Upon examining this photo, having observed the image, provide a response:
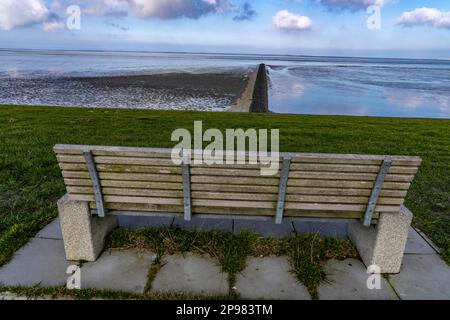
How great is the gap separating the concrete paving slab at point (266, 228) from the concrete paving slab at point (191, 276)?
659 mm

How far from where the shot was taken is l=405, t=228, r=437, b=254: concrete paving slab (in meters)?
3.72

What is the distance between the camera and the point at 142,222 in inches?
162

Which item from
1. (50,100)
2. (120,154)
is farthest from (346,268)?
(50,100)

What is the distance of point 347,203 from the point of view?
3.06m

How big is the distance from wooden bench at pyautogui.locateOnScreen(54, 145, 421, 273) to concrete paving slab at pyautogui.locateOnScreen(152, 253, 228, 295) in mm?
543

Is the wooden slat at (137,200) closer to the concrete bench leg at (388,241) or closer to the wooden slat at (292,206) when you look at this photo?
the wooden slat at (292,206)

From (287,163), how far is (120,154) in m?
1.34

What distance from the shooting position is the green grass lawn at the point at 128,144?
4426mm

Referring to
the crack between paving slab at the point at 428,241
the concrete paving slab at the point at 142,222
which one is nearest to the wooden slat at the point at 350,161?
the crack between paving slab at the point at 428,241

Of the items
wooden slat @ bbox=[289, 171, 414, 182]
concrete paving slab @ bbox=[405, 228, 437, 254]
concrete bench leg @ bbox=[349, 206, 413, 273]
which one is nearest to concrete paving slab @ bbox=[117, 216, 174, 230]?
wooden slat @ bbox=[289, 171, 414, 182]

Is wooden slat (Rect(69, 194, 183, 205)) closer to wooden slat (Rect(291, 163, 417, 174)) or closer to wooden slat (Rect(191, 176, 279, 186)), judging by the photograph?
wooden slat (Rect(191, 176, 279, 186))

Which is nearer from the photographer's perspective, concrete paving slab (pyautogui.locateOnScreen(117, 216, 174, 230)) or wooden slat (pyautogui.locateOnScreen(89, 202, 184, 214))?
wooden slat (pyautogui.locateOnScreen(89, 202, 184, 214))

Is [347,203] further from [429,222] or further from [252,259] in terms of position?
[429,222]

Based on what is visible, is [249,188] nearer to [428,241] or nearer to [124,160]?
[124,160]
